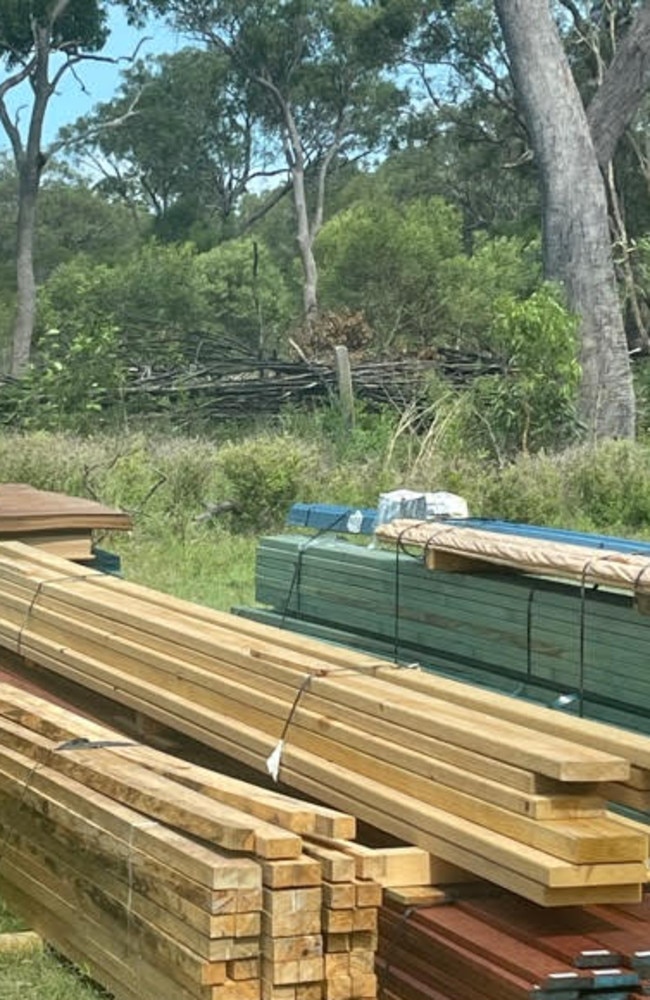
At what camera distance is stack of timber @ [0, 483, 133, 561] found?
845cm

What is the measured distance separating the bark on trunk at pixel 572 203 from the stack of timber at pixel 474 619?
12.0m

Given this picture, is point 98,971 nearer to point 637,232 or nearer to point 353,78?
point 637,232

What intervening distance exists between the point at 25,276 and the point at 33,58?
485 centimetres

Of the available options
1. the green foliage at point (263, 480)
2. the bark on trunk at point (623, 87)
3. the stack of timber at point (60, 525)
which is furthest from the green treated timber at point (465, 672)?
the bark on trunk at point (623, 87)

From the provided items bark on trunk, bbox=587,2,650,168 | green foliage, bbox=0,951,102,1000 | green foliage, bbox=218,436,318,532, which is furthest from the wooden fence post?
green foliage, bbox=0,951,102,1000

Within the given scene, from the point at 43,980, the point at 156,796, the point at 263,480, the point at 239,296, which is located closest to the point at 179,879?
the point at 156,796

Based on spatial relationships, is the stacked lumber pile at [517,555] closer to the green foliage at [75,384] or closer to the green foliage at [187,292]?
the green foliage at [75,384]

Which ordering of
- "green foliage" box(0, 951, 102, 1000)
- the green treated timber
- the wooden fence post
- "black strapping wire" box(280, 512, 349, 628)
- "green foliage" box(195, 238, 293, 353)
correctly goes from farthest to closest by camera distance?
1. "green foliage" box(195, 238, 293, 353)
2. the wooden fence post
3. "black strapping wire" box(280, 512, 349, 628)
4. the green treated timber
5. "green foliage" box(0, 951, 102, 1000)

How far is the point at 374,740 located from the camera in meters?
4.59

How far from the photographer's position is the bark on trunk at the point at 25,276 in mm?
32719

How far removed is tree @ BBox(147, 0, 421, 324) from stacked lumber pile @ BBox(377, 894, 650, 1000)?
31.5 meters

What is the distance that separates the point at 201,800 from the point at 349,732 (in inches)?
25.3

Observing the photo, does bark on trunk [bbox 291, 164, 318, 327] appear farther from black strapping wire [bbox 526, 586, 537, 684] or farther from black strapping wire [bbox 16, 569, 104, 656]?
black strapping wire [bbox 526, 586, 537, 684]

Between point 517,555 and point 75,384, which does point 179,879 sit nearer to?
point 517,555
